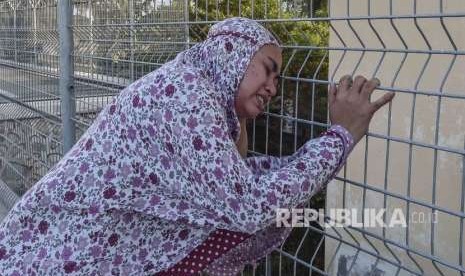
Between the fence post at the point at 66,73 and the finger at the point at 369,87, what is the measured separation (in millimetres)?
2180

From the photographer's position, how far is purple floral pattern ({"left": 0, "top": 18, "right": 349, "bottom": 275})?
1.72 meters

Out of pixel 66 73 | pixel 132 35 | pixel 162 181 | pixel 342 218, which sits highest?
pixel 132 35

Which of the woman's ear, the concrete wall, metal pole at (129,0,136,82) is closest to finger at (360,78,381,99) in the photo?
the woman's ear

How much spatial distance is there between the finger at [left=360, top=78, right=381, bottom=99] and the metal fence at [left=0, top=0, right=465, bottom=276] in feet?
0.31

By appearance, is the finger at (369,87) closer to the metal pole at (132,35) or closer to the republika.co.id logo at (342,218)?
the republika.co.id logo at (342,218)

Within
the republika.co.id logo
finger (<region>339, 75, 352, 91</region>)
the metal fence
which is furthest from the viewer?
the metal fence

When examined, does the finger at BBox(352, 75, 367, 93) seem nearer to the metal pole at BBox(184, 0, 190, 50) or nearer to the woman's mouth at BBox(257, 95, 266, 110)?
the woman's mouth at BBox(257, 95, 266, 110)

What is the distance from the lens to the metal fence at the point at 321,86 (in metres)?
2.22

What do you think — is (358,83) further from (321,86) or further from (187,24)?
(187,24)

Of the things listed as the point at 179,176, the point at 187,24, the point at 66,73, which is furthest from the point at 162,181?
the point at 66,73

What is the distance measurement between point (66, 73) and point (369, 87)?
220cm

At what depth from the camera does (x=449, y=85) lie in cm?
327

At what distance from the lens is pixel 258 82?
184 cm

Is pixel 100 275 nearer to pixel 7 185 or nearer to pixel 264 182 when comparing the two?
pixel 264 182
